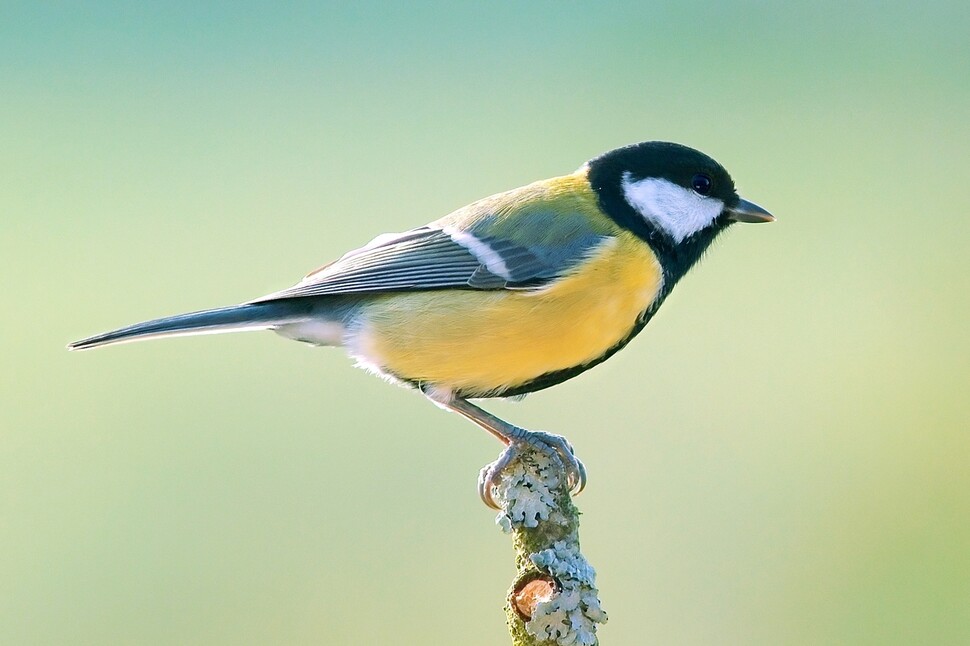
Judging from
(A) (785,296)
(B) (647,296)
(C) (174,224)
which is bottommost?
(A) (785,296)

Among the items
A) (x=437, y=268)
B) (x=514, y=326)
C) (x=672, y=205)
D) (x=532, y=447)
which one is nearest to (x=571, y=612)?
(x=532, y=447)

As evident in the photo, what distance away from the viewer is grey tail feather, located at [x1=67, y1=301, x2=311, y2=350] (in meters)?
2.37

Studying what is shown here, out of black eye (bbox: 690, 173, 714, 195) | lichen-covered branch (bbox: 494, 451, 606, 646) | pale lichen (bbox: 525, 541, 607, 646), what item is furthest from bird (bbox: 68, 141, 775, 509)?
pale lichen (bbox: 525, 541, 607, 646)

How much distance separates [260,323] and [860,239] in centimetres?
368

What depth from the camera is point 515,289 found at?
247cm

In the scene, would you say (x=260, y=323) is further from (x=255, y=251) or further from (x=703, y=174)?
(x=255, y=251)

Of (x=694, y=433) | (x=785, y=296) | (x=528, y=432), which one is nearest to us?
(x=528, y=432)

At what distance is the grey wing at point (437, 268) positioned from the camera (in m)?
2.50

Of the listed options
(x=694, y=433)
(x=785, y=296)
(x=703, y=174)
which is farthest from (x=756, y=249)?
(x=703, y=174)

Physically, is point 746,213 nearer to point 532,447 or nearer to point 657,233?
point 657,233

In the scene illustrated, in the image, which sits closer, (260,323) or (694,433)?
(260,323)

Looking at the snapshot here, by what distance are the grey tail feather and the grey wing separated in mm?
42

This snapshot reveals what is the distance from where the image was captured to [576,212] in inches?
105

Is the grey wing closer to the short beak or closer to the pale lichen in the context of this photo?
the short beak
